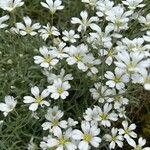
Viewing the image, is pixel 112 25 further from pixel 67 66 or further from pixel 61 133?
pixel 61 133

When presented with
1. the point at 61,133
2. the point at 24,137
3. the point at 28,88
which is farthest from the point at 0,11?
the point at 61,133

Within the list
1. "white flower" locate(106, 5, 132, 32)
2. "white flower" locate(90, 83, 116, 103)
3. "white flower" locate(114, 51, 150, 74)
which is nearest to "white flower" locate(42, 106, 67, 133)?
"white flower" locate(90, 83, 116, 103)

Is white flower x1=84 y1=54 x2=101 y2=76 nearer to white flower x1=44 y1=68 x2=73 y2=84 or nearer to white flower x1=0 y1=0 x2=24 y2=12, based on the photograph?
white flower x1=44 y1=68 x2=73 y2=84

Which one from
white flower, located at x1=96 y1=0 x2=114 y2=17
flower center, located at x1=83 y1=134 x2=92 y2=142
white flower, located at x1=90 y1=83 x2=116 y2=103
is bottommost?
flower center, located at x1=83 y1=134 x2=92 y2=142

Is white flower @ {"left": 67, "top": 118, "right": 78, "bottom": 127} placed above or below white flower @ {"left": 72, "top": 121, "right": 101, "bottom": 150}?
below

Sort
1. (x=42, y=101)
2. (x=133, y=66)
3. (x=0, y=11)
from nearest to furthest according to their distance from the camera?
1. (x=133, y=66)
2. (x=42, y=101)
3. (x=0, y=11)

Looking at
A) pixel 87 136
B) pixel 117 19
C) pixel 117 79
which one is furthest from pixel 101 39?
pixel 87 136

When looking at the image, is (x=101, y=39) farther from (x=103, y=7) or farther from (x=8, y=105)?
(x=8, y=105)
